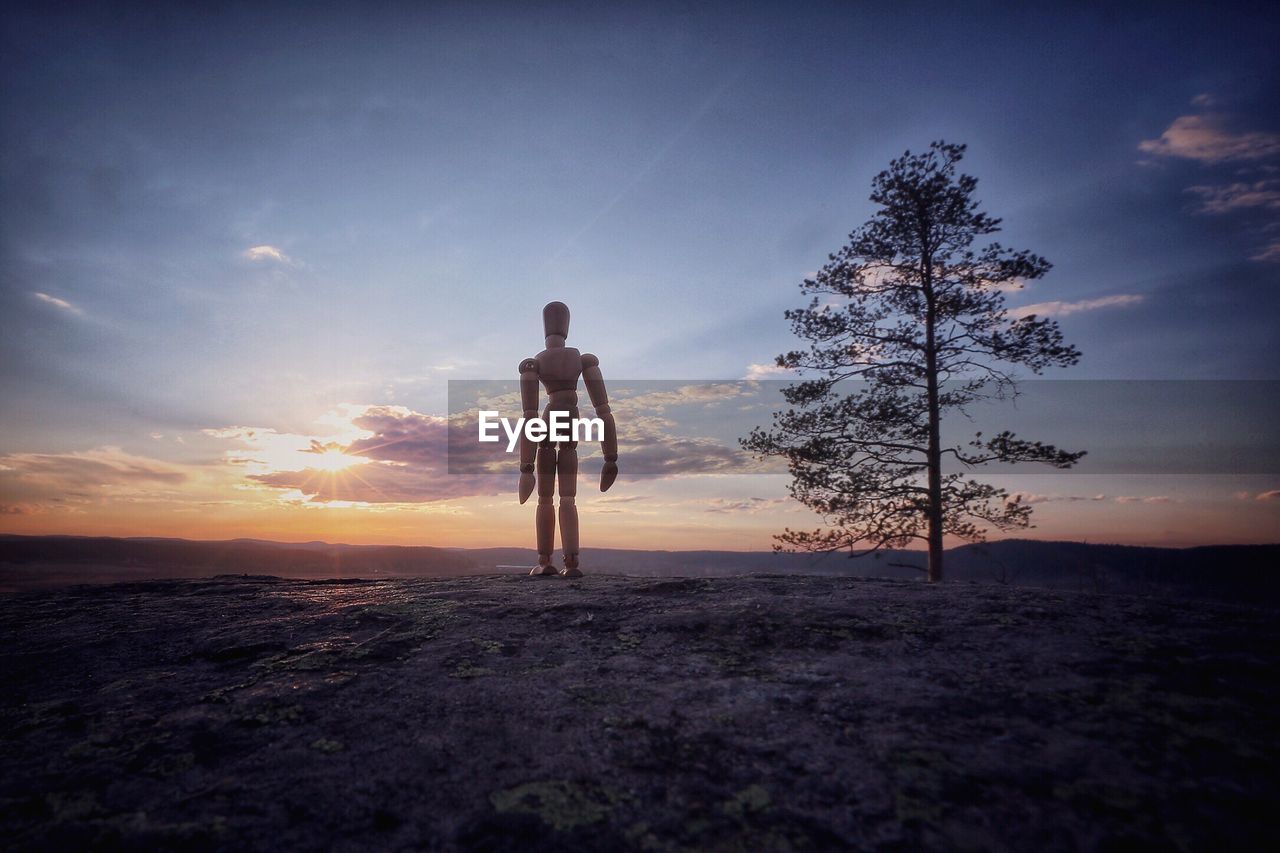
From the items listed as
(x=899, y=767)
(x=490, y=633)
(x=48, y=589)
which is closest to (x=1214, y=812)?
(x=899, y=767)

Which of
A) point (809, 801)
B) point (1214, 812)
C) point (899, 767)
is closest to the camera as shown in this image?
point (1214, 812)

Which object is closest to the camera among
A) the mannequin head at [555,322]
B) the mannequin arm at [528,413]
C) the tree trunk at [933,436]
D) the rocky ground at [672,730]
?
the rocky ground at [672,730]


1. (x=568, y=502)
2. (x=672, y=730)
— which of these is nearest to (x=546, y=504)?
(x=568, y=502)

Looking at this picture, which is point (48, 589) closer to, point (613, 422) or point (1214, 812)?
point (613, 422)

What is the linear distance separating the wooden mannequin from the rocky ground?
3762mm

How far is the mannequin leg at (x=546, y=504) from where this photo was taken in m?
7.17

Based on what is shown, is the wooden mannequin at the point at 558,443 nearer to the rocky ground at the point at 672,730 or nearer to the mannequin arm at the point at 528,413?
the mannequin arm at the point at 528,413

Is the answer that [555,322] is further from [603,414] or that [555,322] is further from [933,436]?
[933,436]

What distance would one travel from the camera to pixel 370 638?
10.7ft

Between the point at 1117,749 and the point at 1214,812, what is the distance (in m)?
0.27

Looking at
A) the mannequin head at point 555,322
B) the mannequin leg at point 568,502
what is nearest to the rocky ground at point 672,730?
the mannequin leg at point 568,502

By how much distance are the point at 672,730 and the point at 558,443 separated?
18.7 feet

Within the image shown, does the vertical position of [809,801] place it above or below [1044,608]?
below

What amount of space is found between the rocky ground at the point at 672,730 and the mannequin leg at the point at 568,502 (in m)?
3.60
